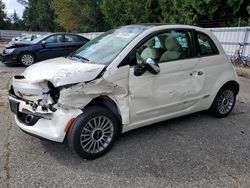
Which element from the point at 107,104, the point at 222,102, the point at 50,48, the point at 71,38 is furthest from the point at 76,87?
the point at 71,38

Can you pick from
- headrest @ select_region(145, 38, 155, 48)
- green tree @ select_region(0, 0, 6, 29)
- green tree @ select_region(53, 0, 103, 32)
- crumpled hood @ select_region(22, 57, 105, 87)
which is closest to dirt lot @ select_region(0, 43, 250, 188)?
crumpled hood @ select_region(22, 57, 105, 87)

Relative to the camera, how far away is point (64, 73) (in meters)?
2.91

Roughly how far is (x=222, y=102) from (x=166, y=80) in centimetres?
157

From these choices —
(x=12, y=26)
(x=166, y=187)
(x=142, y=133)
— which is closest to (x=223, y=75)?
(x=142, y=133)

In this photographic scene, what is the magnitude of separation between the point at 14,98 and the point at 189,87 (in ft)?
8.25

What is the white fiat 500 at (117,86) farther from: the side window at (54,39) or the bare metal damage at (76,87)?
the side window at (54,39)

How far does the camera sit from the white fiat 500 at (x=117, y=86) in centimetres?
287

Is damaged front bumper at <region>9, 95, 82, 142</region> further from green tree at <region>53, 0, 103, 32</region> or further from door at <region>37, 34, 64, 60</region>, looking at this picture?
green tree at <region>53, 0, 103, 32</region>

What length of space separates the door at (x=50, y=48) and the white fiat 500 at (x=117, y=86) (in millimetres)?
6524

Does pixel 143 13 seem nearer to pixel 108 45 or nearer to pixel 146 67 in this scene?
pixel 108 45

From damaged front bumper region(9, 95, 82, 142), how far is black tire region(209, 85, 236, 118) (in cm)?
260

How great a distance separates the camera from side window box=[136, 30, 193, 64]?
350 centimetres

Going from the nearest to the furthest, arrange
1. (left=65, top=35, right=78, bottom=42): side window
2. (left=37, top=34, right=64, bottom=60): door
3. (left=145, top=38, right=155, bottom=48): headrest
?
(left=145, top=38, right=155, bottom=48): headrest < (left=37, top=34, right=64, bottom=60): door < (left=65, top=35, right=78, bottom=42): side window

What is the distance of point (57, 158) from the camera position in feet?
10.1
